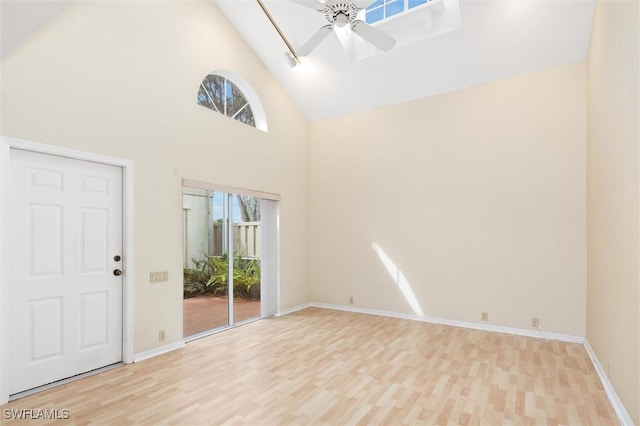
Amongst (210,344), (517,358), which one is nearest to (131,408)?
(210,344)

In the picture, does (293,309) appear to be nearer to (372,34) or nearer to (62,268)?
(62,268)

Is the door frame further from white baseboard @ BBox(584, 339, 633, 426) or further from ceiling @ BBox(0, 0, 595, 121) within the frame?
white baseboard @ BBox(584, 339, 633, 426)

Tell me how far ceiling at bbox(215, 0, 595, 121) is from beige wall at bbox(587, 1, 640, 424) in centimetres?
44

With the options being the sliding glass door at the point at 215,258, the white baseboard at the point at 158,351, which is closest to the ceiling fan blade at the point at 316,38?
the sliding glass door at the point at 215,258

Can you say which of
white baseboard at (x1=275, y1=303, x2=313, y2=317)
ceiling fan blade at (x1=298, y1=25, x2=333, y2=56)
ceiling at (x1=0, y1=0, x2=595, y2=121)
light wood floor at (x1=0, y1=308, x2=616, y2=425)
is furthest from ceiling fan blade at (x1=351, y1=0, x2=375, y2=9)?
white baseboard at (x1=275, y1=303, x2=313, y2=317)

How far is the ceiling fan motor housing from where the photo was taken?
298 centimetres

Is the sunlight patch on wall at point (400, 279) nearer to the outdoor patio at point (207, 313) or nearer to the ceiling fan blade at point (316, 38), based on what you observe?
the outdoor patio at point (207, 313)

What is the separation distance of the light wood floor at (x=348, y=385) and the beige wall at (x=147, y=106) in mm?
754

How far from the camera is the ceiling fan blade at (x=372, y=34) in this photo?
129 inches

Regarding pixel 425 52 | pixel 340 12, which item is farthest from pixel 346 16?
pixel 425 52

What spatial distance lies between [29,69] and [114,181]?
1130mm

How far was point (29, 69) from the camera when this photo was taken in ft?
9.19

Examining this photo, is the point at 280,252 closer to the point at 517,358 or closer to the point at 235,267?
the point at 235,267

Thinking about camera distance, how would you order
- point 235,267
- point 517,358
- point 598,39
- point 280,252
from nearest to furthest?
1. point 598,39
2. point 517,358
3. point 235,267
4. point 280,252
